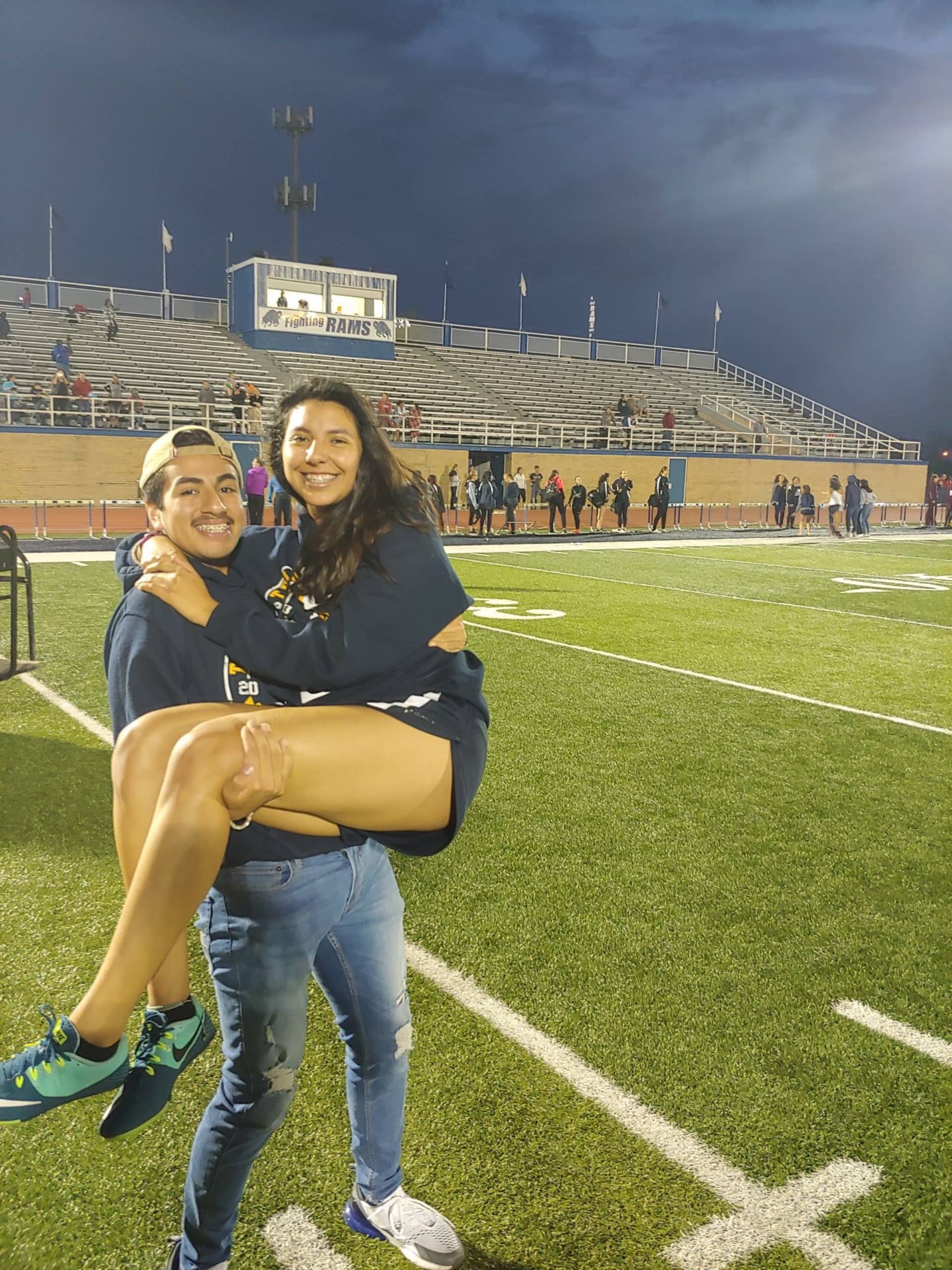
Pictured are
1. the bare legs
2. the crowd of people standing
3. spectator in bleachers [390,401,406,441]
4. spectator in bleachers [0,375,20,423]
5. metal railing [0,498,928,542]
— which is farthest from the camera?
spectator in bleachers [390,401,406,441]

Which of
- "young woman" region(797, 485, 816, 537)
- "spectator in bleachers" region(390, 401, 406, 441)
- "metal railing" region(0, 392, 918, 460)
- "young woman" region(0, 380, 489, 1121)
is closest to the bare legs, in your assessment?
"young woman" region(0, 380, 489, 1121)

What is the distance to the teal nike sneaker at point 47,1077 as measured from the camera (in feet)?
6.00

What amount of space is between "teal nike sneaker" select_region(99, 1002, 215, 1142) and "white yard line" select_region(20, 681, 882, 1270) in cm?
46

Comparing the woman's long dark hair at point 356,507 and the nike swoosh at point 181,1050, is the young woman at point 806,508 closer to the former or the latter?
the woman's long dark hair at point 356,507

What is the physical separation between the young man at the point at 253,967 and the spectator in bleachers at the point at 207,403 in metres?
27.4

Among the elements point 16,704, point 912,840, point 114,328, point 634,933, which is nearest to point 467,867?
point 634,933

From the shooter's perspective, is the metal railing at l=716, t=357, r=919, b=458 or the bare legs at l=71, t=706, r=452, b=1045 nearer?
the bare legs at l=71, t=706, r=452, b=1045

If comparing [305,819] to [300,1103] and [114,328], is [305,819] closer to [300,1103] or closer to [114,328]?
[300,1103]

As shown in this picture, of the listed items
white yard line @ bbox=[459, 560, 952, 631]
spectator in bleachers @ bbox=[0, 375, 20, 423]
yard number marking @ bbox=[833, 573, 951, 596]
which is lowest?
white yard line @ bbox=[459, 560, 952, 631]

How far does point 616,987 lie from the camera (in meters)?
3.37

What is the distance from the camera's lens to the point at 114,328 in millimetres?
35125

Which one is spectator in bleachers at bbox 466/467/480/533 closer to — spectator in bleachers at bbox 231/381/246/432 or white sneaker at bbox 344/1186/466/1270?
spectator in bleachers at bbox 231/381/246/432

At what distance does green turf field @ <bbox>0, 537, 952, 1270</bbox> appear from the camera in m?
2.30

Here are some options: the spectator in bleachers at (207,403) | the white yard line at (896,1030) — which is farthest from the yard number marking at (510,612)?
the spectator in bleachers at (207,403)
